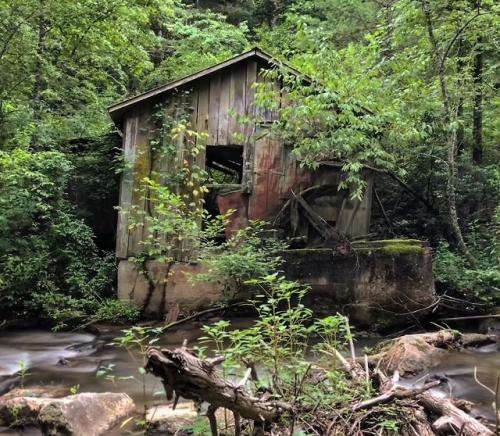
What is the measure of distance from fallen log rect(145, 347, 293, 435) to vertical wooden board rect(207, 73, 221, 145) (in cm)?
809

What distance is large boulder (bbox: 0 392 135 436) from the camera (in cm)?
480

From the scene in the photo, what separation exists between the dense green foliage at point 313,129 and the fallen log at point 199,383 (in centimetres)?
647

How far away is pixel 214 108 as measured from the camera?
11273mm

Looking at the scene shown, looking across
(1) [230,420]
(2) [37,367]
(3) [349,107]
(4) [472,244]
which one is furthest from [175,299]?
(4) [472,244]

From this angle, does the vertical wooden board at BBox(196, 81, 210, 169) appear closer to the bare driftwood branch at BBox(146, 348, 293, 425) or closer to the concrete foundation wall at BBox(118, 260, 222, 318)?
the concrete foundation wall at BBox(118, 260, 222, 318)

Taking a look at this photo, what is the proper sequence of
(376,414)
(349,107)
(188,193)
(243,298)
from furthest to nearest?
(188,193) → (243,298) → (349,107) → (376,414)

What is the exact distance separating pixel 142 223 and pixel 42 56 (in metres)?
5.65

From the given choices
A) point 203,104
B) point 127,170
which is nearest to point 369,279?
point 203,104

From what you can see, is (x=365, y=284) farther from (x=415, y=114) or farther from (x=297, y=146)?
(x=415, y=114)

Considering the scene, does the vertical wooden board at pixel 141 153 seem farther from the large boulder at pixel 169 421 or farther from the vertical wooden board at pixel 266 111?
the large boulder at pixel 169 421

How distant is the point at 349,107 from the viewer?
923 cm

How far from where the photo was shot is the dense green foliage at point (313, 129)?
9945mm

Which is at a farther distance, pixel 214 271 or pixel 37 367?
pixel 214 271

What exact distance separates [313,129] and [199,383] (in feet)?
24.4
